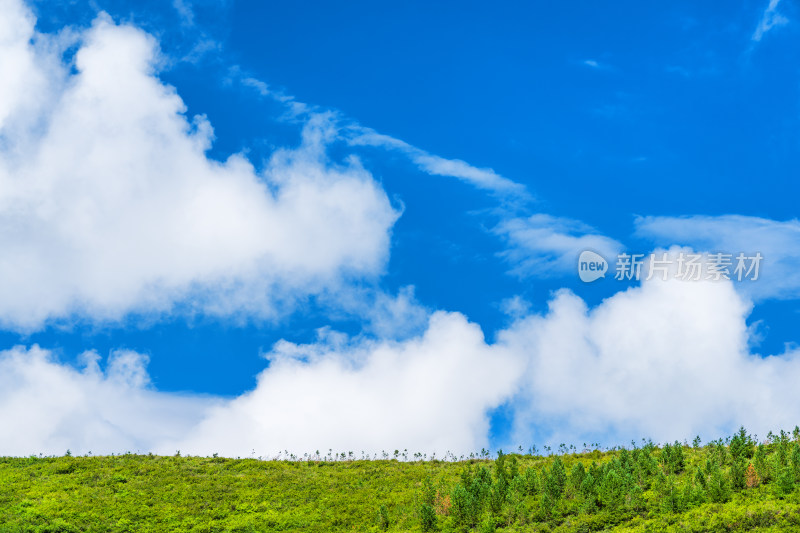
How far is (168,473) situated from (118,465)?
13.0ft

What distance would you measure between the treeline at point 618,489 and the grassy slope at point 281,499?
4.7 inches

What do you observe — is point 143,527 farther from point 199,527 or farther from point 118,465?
point 118,465

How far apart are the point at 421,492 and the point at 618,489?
10.2m

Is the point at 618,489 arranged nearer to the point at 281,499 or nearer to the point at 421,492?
the point at 421,492

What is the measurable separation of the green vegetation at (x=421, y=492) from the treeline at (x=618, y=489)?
0.06 meters

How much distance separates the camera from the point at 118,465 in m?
39.9

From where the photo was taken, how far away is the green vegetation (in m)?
23.5

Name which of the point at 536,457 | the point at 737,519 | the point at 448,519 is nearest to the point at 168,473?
the point at 448,519

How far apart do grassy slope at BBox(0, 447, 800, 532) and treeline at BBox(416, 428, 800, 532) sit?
12cm

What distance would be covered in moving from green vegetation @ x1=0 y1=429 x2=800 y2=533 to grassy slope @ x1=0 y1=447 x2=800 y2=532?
6 centimetres

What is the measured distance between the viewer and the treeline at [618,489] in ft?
77.8

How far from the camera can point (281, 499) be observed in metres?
33.7

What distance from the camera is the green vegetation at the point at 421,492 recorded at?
23516mm

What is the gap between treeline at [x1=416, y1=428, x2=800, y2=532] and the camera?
23703 millimetres
